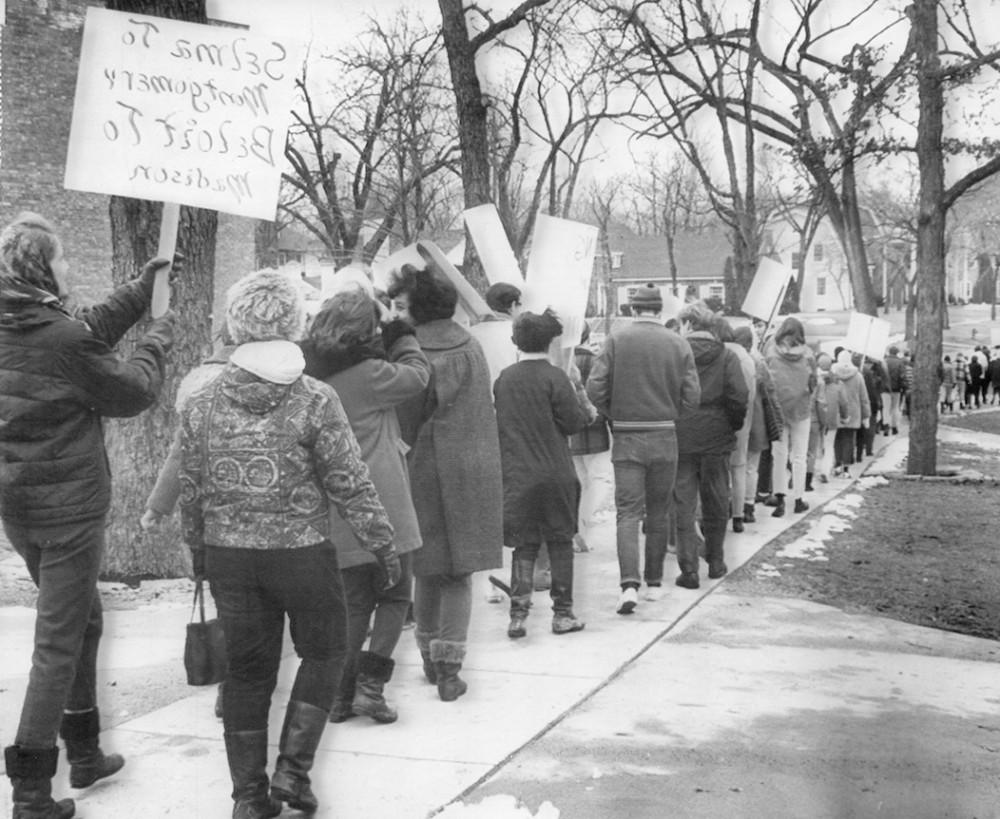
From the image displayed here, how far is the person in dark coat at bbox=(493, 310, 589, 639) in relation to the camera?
6.88 metres

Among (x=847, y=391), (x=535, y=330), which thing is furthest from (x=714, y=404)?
(x=847, y=391)

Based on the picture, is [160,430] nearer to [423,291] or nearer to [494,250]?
[494,250]

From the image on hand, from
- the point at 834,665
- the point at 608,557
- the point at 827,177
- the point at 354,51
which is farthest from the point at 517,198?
the point at 834,665

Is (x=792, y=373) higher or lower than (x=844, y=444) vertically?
higher

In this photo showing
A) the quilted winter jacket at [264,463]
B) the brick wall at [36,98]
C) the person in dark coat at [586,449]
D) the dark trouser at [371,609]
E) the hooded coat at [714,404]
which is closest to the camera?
the quilted winter jacket at [264,463]

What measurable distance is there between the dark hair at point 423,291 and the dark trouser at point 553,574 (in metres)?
1.58

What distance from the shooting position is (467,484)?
5.98 meters

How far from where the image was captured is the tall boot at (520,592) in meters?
7.06

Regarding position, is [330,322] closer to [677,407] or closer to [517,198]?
[677,407]

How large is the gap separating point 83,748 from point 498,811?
1.44 meters

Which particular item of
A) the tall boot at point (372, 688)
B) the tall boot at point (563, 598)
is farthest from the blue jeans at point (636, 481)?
the tall boot at point (372, 688)

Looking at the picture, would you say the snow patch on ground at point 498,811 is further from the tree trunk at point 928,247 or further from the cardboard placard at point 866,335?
the cardboard placard at point 866,335

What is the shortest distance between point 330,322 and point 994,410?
131 ft

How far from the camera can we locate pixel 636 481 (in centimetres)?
790
